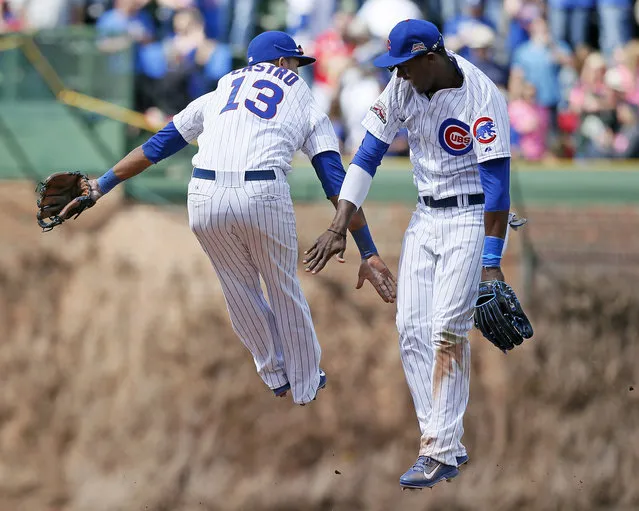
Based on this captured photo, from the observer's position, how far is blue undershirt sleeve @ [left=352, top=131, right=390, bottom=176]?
962 cm

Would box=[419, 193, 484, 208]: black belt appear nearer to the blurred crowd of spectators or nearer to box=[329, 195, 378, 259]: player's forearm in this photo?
box=[329, 195, 378, 259]: player's forearm

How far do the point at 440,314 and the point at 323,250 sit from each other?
90 cm

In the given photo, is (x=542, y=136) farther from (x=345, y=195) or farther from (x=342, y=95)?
(x=345, y=195)

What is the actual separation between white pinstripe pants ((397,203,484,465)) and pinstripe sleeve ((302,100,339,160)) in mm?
763

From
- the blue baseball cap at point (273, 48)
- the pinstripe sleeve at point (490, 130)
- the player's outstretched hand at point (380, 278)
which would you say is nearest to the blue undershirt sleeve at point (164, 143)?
the blue baseball cap at point (273, 48)

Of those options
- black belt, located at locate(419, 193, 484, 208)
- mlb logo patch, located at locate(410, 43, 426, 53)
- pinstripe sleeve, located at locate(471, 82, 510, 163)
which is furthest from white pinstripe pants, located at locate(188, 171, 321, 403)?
pinstripe sleeve, located at locate(471, 82, 510, 163)

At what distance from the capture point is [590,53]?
16.5 metres

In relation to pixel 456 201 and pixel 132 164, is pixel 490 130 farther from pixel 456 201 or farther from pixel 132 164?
pixel 132 164

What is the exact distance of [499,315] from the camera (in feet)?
30.7

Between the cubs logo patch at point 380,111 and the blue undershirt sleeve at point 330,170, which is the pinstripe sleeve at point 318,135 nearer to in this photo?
the blue undershirt sleeve at point 330,170

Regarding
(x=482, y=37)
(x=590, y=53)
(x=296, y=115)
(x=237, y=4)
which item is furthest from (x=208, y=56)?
→ (x=296, y=115)

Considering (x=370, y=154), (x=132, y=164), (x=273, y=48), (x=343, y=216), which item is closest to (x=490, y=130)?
(x=370, y=154)

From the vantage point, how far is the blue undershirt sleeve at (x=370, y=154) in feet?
31.6

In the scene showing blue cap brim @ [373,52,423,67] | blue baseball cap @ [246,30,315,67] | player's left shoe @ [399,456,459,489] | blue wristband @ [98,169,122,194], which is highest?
blue baseball cap @ [246,30,315,67]
